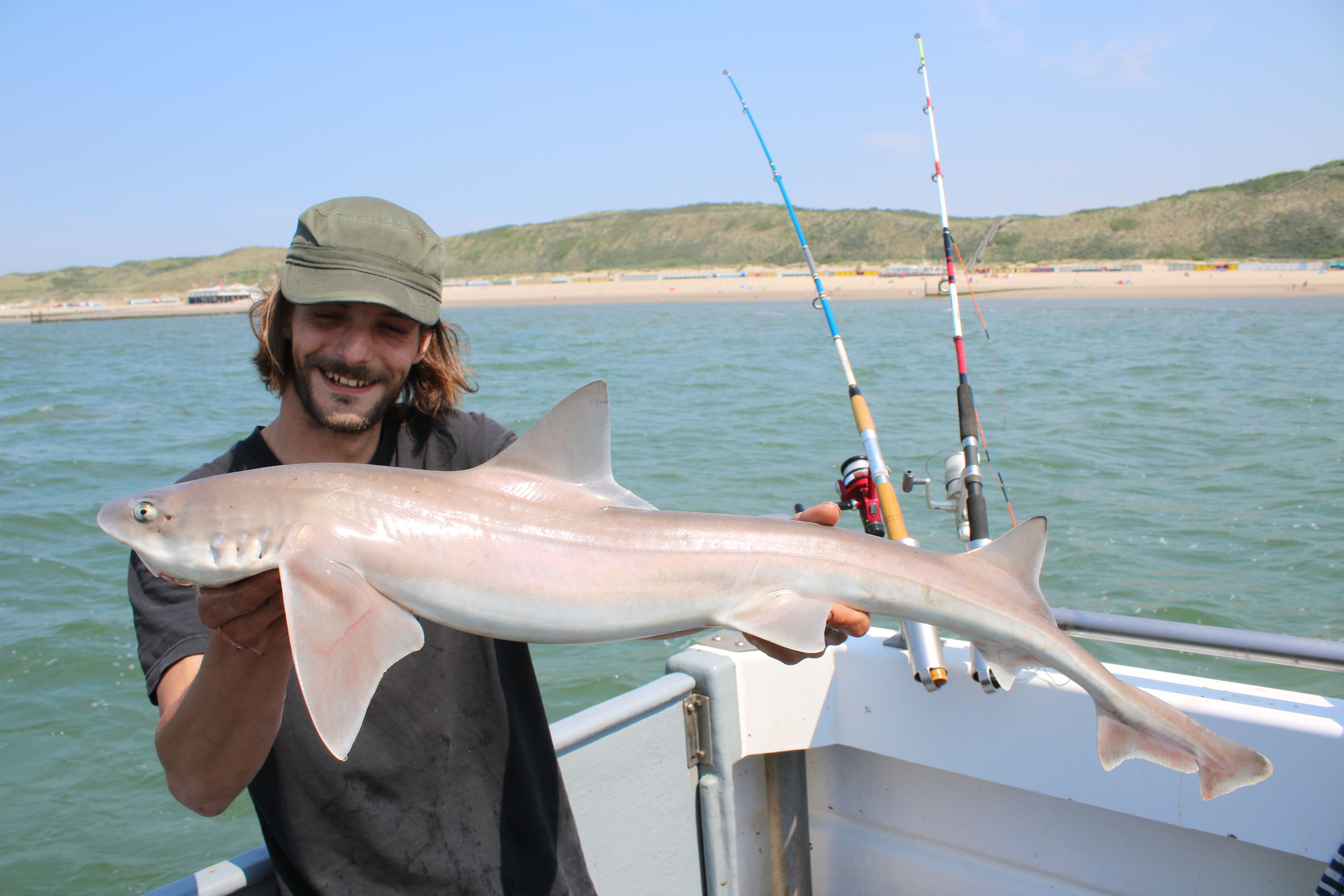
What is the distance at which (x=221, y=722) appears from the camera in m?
1.50

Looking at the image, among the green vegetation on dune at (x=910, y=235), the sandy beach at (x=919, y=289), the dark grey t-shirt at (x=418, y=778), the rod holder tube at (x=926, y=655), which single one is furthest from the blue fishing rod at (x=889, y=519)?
the sandy beach at (x=919, y=289)

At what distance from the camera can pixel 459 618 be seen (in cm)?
150

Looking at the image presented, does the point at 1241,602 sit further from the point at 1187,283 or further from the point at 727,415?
the point at 1187,283

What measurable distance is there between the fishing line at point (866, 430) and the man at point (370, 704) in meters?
1.07

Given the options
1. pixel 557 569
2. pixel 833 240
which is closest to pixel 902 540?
pixel 557 569

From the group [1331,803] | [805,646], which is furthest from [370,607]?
[1331,803]

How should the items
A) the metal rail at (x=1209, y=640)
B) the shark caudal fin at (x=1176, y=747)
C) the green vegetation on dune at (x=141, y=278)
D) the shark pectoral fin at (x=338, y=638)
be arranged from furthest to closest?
the green vegetation on dune at (x=141, y=278) → the metal rail at (x=1209, y=640) → the shark caudal fin at (x=1176, y=747) → the shark pectoral fin at (x=338, y=638)

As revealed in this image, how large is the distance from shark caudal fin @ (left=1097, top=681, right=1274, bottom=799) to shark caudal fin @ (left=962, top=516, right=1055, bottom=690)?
0.19 meters

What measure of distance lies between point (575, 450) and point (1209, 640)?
6.64ft

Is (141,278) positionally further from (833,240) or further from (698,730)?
(698,730)

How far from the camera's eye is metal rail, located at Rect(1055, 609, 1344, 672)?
234 centimetres

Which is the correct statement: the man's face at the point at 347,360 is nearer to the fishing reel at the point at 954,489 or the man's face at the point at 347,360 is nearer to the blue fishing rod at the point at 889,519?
the blue fishing rod at the point at 889,519

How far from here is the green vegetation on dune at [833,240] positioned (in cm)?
3011

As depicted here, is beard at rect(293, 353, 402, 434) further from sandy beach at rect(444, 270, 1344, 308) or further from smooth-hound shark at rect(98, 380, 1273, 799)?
sandy beach at rect(444, 270, 1344, 308)
